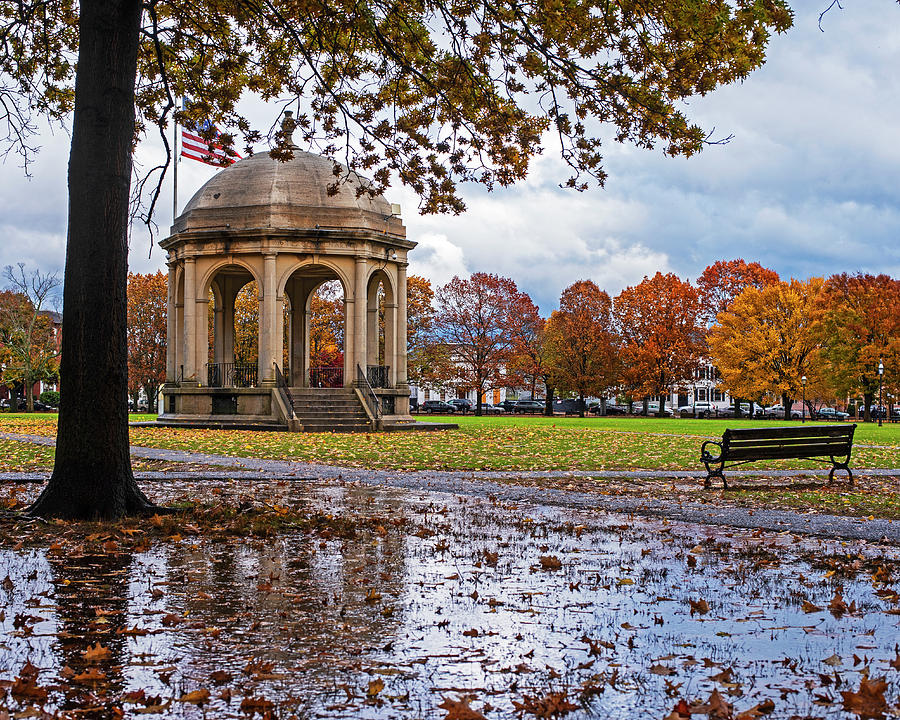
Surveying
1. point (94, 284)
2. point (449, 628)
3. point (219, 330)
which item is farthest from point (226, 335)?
point (449, 628)

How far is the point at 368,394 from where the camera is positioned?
34375 millimetres

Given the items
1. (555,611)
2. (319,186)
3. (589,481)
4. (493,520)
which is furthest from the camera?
(319,186)

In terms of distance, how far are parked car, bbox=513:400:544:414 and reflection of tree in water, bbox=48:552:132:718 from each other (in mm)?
84680

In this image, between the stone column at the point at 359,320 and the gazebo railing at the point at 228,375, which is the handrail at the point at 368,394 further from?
the gazebo railing at the point at 228,375

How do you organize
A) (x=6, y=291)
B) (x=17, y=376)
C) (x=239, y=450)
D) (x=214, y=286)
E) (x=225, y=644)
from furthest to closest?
(x=6, y=291) < (x=17, y=376) < (x=214, y=286) < (x=239, y=450) < (x=225, y=644)

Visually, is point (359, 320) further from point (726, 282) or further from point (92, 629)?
point (726, 282)

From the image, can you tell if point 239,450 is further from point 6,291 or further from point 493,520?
point 6,291

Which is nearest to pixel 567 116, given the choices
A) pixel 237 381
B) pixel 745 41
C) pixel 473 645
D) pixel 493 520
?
pixel 745 41

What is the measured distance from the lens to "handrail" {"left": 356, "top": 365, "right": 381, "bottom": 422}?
33.5 meters

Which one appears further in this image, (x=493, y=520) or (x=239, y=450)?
(x=239, y=450)

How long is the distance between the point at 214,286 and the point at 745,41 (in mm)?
32547

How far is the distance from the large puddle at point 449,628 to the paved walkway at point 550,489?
45.9 inches

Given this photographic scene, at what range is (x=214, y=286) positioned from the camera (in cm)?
3959

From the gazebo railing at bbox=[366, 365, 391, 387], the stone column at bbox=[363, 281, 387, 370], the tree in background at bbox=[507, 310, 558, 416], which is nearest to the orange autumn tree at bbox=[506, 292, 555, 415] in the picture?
the tree in background at bbox=[507, 310, 558, 416]
